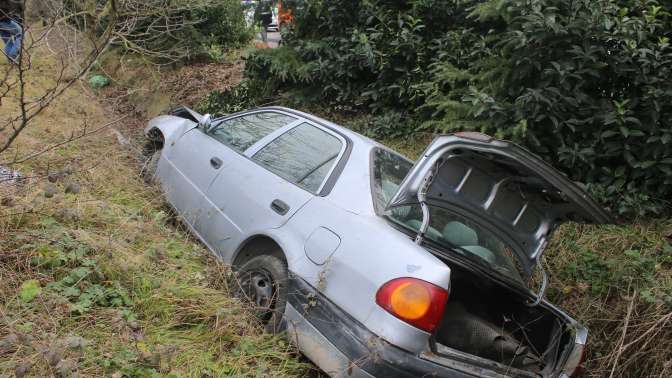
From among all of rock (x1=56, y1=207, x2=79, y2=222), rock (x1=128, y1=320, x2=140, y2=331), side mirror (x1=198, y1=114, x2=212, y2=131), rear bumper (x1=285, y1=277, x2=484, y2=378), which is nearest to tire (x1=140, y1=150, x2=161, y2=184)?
side mirror (x1=198, y1=114, x2=212, y2=131)

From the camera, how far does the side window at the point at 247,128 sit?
4438mm

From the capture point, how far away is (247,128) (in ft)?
15.3

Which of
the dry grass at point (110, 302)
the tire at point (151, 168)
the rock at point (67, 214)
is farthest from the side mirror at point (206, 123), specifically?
the rock at point (67, 214)

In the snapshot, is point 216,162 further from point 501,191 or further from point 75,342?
point 501,191

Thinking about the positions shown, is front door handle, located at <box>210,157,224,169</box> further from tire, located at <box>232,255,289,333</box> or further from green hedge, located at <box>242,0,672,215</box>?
green hedge, located at <box>242,0,672,215</box>

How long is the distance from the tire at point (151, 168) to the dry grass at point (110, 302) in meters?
1.07

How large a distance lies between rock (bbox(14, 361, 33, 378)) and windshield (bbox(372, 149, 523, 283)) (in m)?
1.91

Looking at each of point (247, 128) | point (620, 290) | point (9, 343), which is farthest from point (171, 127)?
point (620, 290)

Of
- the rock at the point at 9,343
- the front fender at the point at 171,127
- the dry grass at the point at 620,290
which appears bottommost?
the dry grass at the point at 620,290

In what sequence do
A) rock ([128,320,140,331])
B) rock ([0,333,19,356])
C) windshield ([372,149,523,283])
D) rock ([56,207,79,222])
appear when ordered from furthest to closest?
1. rock ([56,207,79,222])
2. windshield ([372,149,523,283])
3. rock ([128,320,140,331])
4. rock ([0,333,19,356])

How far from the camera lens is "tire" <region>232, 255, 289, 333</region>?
3.15 meters

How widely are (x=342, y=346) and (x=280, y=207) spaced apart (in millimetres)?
1099

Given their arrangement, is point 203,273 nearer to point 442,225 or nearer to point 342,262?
point 342,262

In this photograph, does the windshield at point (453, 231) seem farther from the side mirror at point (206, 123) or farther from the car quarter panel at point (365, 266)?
the side mirror at point (206, 123)
